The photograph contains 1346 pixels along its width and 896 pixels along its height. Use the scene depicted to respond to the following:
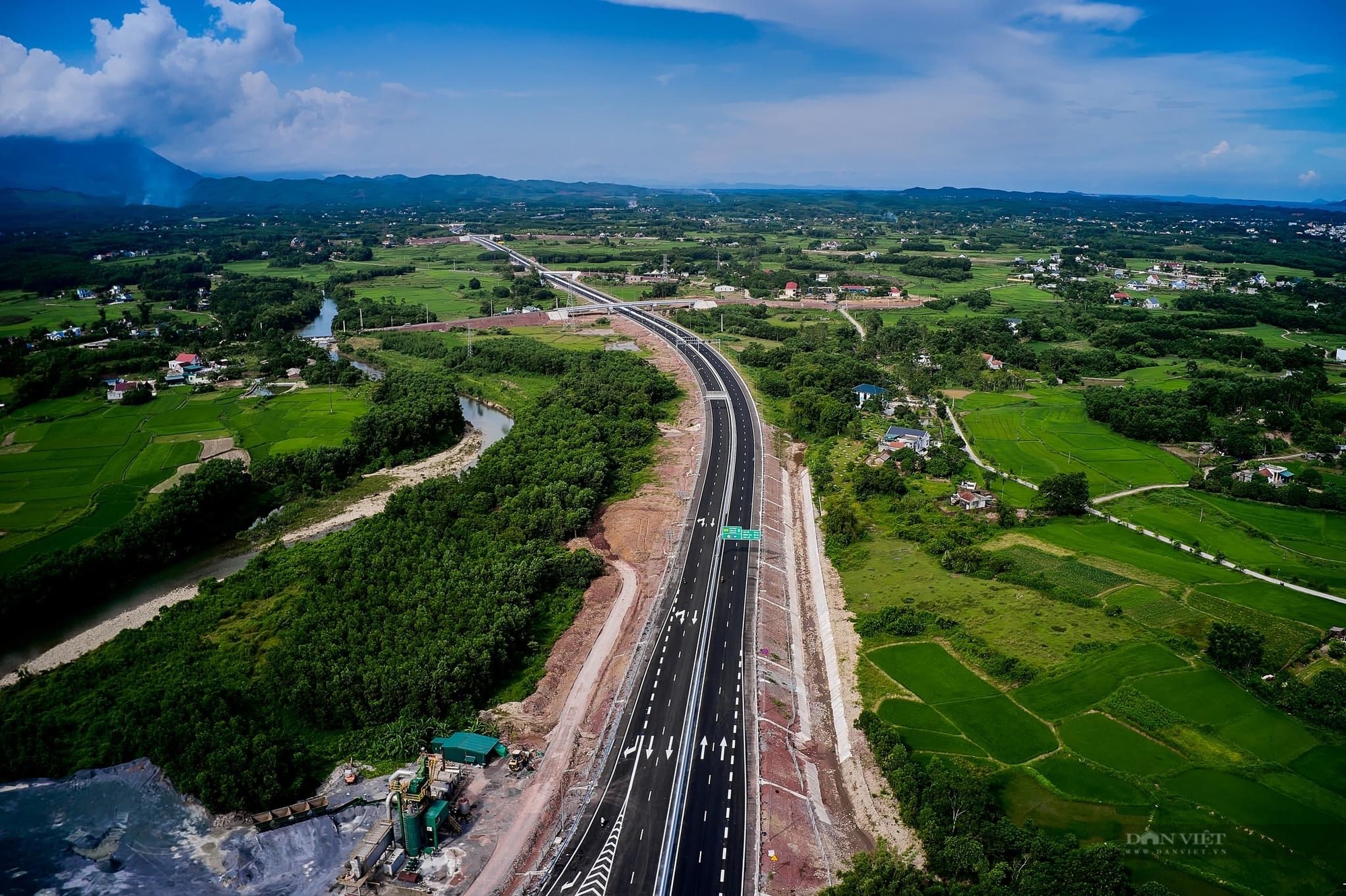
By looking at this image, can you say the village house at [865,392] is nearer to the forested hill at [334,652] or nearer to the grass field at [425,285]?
the forested hill at [334,652]

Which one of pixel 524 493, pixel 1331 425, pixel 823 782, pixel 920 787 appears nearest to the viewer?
pixel 920 787

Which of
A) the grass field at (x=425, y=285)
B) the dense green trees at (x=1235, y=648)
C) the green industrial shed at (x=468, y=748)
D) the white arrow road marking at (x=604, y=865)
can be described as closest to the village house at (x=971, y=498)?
the dense green trees at (x=1235, y=648)

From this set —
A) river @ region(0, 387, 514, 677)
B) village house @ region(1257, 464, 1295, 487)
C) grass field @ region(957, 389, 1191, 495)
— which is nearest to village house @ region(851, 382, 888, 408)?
grass field @ region(957, 389, 1191, 495)

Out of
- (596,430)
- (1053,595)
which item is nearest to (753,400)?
(596,430)

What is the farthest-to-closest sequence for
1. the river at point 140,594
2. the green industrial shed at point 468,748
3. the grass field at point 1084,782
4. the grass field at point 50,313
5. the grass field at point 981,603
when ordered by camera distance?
the grass field at point 50,313 → the river at point 140,594 → the grass field at point 981,603 → the green industrial shed at point 468,748 → the grass field at point 1084,782

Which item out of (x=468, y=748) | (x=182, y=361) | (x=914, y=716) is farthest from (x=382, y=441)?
(x=914, y=716)

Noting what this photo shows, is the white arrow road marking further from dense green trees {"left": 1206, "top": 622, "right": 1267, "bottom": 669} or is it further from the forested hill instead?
dense green trees {"left": 1206, "top": 622, "right": 1267, "bottom": 669}

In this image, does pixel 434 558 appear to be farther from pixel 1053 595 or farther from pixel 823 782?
pixel 1053 595
